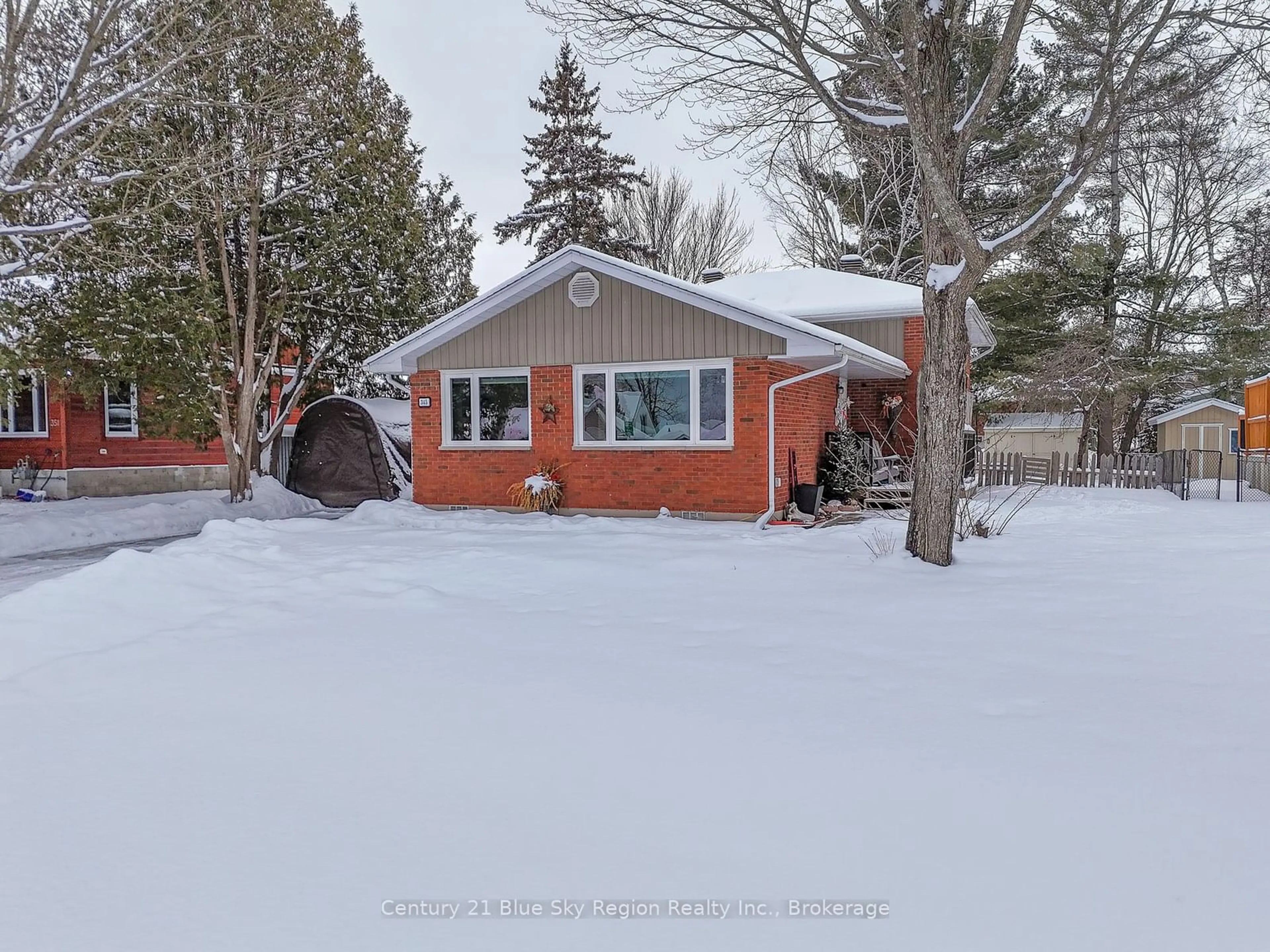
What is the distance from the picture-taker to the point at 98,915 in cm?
221

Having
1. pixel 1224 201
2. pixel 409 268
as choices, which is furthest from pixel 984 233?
pixel 409 268

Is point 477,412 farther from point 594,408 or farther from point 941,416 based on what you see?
point 941,416

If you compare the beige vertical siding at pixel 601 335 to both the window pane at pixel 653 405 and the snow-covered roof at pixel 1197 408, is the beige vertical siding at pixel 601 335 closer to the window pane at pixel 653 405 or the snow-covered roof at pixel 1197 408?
the window pane at pixel 653 405

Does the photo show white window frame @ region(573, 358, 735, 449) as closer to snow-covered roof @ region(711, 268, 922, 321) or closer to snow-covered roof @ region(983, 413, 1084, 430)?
snow-covered roof @ region(711, 268, 922, 321)

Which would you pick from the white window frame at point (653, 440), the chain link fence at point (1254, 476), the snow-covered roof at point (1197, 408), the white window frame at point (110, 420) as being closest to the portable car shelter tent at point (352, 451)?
the white window frame at point (110, 420)

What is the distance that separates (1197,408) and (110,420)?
36.4 m

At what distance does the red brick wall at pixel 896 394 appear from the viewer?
47.4 feet

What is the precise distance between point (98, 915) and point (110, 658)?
274 centimetres

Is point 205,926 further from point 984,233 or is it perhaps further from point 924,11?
point 984,233

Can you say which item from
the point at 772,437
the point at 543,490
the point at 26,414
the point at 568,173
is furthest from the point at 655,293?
the point at 568,173

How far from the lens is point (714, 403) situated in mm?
11414

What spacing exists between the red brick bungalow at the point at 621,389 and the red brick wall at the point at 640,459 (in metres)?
0.02

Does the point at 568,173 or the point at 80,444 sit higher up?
the point at 568,173

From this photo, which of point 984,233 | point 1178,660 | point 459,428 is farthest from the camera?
point 984,233
